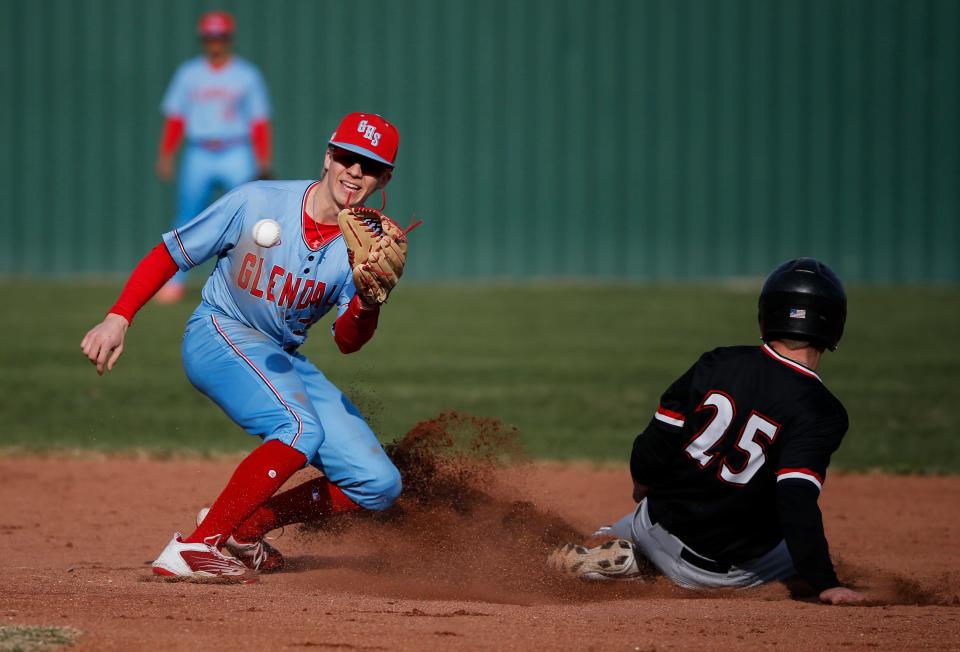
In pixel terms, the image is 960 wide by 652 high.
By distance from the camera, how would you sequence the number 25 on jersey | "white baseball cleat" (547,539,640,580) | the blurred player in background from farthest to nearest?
the blurred player in background < "white baseball cleat" (547,539,640,580) < the number 25 on jersey

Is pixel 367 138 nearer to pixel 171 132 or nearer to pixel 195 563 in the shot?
pixel 195 563

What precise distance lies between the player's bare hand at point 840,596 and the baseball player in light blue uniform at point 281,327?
1578mm

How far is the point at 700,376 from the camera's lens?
438 centimetres

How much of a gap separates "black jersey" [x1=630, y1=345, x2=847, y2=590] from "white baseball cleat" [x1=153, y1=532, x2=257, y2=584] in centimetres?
146

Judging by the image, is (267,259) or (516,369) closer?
(267,259)

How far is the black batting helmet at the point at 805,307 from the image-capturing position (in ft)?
14.2

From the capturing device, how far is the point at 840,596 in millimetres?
4207

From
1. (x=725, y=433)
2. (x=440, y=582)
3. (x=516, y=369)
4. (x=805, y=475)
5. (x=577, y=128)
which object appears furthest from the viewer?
(x=577, y=128)

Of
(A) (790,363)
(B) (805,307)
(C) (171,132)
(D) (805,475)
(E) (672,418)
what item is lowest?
(D) (805,475)

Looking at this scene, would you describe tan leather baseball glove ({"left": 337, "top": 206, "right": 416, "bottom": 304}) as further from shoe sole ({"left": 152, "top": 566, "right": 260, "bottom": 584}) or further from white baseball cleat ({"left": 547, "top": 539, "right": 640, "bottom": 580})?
white baseball cleat ({"left": 547, "top": 539, "right": 640, "bottom": 580})

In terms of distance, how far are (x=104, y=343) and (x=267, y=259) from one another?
67 centimetres

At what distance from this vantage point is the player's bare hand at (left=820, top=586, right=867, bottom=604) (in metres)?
4.20

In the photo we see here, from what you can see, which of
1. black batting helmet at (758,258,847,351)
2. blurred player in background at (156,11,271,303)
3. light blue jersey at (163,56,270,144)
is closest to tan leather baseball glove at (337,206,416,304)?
black batting helmet at (758,258,847,351)

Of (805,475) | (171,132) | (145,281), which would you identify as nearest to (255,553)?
(145,281)
